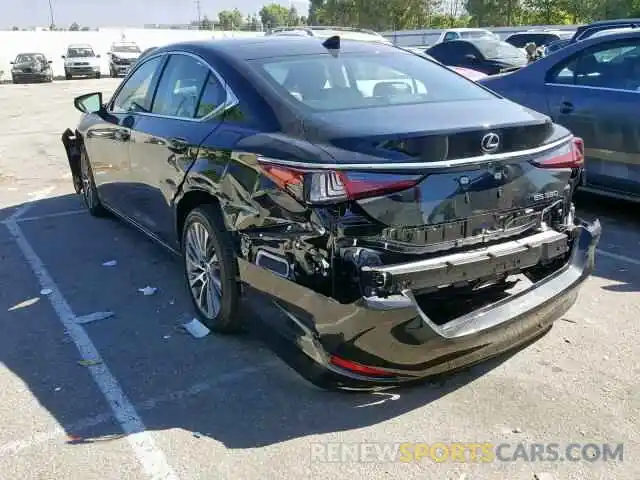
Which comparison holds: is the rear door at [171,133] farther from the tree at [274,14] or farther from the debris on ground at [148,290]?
the tree at [274,14]

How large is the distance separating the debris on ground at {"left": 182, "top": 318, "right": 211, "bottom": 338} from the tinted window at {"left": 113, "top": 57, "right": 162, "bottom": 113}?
1705 mm

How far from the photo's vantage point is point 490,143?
3115 mm

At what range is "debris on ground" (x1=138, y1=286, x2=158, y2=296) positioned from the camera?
4.82 metres

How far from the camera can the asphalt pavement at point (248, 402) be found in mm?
2877

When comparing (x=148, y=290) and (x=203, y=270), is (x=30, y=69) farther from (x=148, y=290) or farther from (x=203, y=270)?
(x=203, y=270)

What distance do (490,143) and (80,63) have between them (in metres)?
34.3

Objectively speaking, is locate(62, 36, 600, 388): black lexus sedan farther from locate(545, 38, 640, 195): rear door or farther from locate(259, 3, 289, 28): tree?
locate(259, 3, 289, 28): tree

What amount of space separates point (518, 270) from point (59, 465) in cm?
231

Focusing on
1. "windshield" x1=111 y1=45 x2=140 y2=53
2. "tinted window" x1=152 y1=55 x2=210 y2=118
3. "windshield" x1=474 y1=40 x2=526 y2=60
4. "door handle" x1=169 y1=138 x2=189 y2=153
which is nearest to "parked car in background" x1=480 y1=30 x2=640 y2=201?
"tinted window" x1=152 y1=55 x2=210 y2=118

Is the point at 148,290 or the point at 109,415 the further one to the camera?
the point at 148,290

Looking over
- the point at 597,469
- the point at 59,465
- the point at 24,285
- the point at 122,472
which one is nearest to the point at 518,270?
the point at 597,469

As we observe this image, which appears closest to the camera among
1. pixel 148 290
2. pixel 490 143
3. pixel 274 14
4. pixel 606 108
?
pixel 490 143

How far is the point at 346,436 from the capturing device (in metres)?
3.05

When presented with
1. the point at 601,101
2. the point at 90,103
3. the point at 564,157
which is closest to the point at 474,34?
the point at 601,101
